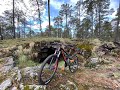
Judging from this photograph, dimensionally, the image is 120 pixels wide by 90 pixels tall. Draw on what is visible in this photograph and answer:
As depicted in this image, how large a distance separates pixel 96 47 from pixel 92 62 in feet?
7.93

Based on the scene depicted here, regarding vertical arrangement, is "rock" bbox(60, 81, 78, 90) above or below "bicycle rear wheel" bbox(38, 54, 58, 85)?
below

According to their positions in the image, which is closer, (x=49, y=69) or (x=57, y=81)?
(x=57, y=81)

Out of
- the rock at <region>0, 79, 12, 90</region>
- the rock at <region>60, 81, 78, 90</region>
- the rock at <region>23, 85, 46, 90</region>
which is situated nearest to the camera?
the rock at <region>23, 85, 46, 90</region>

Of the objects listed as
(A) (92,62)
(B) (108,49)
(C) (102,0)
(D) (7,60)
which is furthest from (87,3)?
(D) (7,60)

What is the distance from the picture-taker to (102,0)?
837 inches

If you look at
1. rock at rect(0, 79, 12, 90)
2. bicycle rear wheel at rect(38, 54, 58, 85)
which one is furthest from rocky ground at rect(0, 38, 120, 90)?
bicycle rear wheel at rect(38, 54, 58, 85)

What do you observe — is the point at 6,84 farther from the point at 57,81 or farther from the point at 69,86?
the point at 69,86

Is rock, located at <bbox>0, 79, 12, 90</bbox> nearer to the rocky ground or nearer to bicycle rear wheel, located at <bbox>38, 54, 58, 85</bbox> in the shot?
the rocky ground

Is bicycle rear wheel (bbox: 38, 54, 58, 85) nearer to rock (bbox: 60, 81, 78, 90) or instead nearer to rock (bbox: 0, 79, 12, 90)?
rock (bbox: 60, 81, 78, 90)

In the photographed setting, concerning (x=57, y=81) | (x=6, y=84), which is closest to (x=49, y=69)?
(x=57, y=81)

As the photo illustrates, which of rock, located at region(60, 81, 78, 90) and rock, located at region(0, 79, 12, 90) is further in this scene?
rock, located at region(60, 81, 78, 90)

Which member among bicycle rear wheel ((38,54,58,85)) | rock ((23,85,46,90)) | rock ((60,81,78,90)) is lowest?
rock ((60,81,78,90))

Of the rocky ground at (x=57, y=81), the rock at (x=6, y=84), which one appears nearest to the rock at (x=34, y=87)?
the rocky ground at (x=57, y=81)

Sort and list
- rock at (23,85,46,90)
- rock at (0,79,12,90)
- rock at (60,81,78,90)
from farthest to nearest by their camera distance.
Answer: rock at (60,81,78,90), rock at (0,79,12,90), rock at (23,85,46,90)
